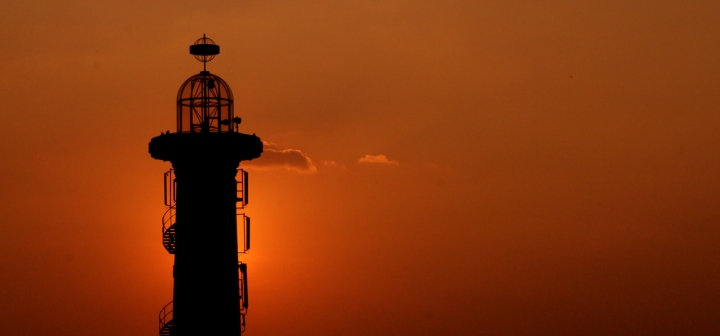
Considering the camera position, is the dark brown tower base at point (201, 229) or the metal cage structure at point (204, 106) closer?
the dark brown tower base at point (201, 229)

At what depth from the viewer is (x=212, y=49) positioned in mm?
89750

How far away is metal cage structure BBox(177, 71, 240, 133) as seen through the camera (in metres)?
89.9

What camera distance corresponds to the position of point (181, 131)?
294 ft

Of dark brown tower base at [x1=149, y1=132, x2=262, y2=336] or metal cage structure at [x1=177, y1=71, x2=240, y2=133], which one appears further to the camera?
metal cage structure at [x1=177, y1=71, x2=240, y2=133]

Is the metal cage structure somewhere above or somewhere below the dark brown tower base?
above

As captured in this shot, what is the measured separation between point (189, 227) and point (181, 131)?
14.0 feet

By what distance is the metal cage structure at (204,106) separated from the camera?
89.9 m

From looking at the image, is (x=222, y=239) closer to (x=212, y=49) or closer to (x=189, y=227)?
(x=189, y=227)

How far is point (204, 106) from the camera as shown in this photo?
9025 cm

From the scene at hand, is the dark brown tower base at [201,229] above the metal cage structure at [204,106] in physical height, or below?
below

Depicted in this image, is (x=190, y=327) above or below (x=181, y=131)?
below

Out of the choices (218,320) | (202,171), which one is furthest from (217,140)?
(218,320)

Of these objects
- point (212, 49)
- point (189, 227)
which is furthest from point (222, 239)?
point (212, 49)

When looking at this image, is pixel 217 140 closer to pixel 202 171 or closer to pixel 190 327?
pixel 202 171
